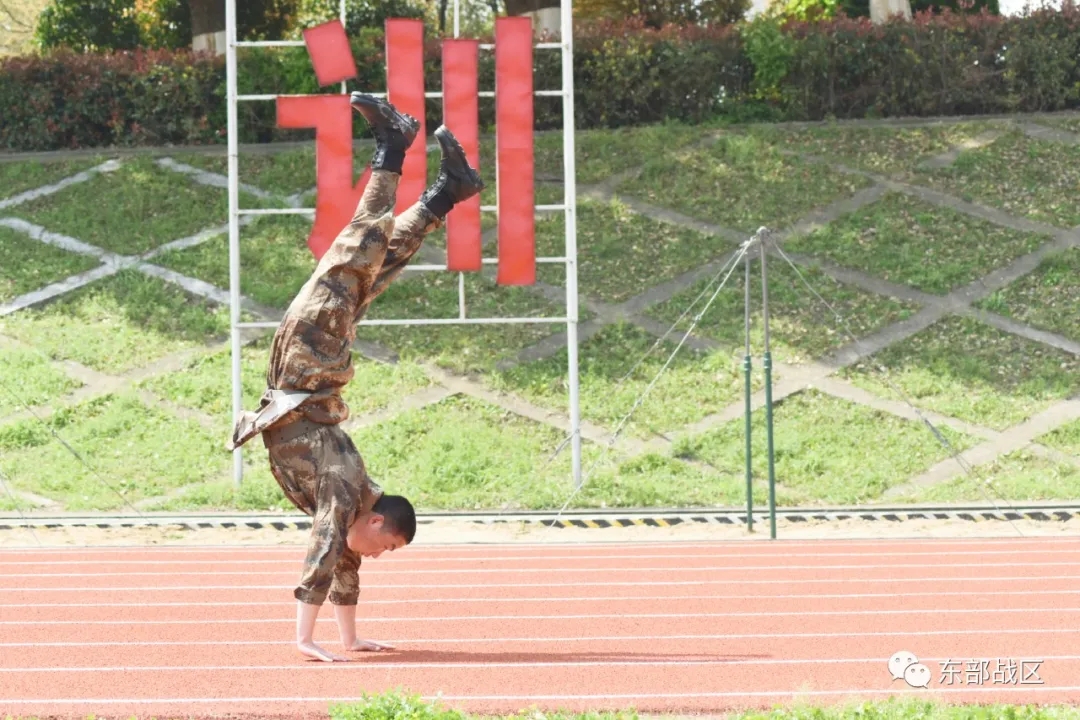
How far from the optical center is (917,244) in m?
16.8

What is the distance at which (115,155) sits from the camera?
19.2 metres

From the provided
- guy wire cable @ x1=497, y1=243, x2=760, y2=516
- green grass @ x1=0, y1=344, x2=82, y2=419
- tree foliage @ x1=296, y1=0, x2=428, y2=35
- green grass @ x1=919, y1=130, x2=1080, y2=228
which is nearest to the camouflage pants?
guy wire cable @ x1=497, y1=243, x2=760, y2=516

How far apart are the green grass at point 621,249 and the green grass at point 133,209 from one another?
3607 millimetres

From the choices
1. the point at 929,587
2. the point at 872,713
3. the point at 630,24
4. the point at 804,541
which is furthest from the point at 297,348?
the point at 630,24

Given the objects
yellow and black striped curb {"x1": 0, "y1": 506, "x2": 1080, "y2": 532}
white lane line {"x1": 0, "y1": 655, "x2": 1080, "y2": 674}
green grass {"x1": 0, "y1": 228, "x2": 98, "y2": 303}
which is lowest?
yellow and black striped curb {"x1": 0, "y1": 506, "x2": 1080, "y2": 532}

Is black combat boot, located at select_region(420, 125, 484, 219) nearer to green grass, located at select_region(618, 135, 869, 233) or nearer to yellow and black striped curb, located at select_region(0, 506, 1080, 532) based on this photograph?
yellow and black striped curb, located at select_region(0, 506, 1080, 532)

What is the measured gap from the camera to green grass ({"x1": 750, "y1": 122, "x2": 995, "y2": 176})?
18453 mm

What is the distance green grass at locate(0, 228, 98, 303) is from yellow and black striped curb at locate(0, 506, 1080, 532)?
212 inches

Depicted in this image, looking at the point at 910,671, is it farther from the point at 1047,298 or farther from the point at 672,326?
the point at 1047,298

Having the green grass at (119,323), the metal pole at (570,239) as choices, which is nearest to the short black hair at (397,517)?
the metal pole at (570,239)

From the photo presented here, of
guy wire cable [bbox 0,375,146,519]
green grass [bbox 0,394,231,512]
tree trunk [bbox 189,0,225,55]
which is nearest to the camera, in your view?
guy wire cable [bbox 0,375,146,519]

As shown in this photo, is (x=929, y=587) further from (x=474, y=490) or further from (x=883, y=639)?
(x=474, y=490)

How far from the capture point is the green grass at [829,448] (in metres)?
12.7

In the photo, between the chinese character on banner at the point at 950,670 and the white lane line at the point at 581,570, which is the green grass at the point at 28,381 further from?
the chinese character on banner at the point at 950,670
